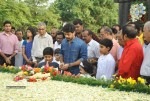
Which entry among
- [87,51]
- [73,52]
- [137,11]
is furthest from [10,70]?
[137,11]

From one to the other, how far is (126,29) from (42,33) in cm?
385

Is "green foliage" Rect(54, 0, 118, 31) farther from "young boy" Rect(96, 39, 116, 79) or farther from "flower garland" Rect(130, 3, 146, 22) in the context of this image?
"young boy" Rect(96, 39, 116, 79)

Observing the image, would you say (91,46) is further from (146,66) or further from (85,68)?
Result: (146,66)

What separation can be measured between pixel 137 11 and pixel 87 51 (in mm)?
4189

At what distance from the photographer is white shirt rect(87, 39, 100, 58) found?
9.16 meters

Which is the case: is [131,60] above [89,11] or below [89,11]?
below

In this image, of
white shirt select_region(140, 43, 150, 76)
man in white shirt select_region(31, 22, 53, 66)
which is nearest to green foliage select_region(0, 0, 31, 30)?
man in white shirt select_region(31, 22, 53, 66)

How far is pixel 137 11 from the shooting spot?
12.6 meters

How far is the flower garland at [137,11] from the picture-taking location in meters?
12.3

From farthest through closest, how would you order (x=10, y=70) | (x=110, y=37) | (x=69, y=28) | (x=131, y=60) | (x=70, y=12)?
1. (x=70, y=12)
2. (x=110, y=37)
3. (x=10, y=70)
4. (x=69, y=28)
5. (x=131, y=60)

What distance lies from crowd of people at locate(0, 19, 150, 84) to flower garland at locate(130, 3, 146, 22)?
2017 millimetres

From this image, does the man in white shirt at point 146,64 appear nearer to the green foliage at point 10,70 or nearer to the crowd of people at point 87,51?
the crowd of people at point 87,51

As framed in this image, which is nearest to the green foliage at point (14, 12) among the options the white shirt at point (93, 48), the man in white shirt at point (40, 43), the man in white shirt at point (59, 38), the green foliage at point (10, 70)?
the man in white shirt at point (40, 43)

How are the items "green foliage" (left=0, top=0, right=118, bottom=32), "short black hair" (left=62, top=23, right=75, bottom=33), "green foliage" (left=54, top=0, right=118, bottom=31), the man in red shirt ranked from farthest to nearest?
"green foliage" (left=54, top=0, right=118, bottom=31) → "green foliage" (left=0, top=0, right=118, bottom=32) → "short black hair" (left=62, top=23, right=75, bottom=33) → the man in red shirt
